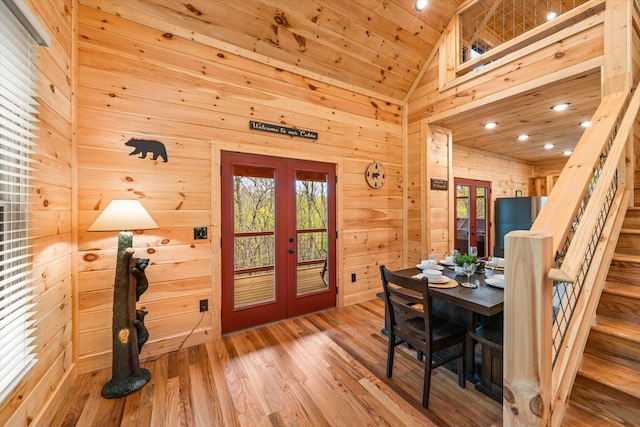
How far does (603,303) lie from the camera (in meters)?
1.53

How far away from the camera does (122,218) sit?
192 cm

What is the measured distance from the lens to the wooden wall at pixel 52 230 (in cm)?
160

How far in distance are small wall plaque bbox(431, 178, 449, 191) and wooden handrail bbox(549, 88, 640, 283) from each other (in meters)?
2.20

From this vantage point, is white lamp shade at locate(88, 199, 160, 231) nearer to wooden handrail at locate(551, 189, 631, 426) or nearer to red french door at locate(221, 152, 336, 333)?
red french door at locate(221, 152, 336, 333)

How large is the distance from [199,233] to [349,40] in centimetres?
288

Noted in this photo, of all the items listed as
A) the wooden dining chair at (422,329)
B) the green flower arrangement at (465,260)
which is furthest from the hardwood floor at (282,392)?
the green flower arrangement at (465,260)

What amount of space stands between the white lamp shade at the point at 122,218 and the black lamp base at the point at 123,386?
1.16 metres

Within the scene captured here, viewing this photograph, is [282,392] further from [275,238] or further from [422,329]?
[275,238]

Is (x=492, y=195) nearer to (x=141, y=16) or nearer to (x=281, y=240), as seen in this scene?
(x=281, y=240)

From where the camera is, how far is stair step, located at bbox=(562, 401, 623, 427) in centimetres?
110

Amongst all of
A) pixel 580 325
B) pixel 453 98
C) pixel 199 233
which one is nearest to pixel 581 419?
pixel 580 325

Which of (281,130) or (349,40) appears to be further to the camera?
(349,40)

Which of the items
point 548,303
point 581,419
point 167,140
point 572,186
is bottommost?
point 581,419

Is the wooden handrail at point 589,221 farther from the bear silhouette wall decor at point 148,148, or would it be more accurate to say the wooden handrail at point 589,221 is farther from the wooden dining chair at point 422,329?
the bear silhouette wall decor at point 148,148
